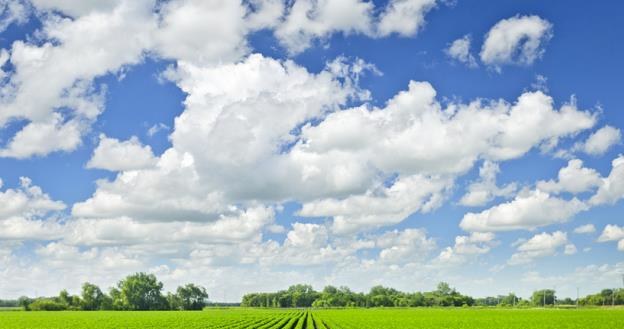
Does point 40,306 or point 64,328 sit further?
point 40,306

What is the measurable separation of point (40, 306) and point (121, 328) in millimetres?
140730

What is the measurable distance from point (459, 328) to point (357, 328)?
14866 mm

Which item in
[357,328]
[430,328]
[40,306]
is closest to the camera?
[357,328]

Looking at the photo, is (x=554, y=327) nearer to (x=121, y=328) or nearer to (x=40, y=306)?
(x=121, y=328)

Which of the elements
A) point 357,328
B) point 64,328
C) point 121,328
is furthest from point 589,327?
point 64,328

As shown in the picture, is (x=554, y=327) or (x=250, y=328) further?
(x=554, y=327)

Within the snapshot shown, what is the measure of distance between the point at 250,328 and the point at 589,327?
40.8 m

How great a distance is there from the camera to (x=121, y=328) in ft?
243

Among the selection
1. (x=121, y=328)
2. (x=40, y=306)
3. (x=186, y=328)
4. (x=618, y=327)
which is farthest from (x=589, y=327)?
(x=40, y=306)

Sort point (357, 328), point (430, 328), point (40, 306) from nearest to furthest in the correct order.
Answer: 1. point (357, 328)
2. point (430, 328)
3. point (40, 306)

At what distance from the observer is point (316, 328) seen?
232 ft

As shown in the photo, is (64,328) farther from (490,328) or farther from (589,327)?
(589,327)

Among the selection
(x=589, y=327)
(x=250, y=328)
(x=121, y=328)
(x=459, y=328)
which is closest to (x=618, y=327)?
(x=589, y=327)

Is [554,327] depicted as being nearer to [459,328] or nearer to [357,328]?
[459,328]
